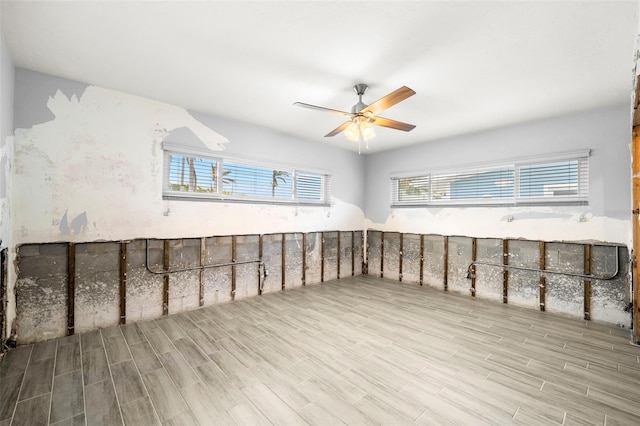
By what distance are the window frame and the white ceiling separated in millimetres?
746

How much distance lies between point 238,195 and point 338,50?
9.03 ft

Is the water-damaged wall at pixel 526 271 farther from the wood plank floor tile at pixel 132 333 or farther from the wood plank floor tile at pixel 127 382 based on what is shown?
the wood plank floor tile at pixel 127 382

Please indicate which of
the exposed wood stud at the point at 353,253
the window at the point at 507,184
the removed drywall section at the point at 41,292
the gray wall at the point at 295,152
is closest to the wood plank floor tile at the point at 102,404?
the removed drywall section at the point at 41,292

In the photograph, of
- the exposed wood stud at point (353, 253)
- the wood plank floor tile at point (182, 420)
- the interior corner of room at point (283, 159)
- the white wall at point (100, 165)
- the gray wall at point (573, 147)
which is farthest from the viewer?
the exposed wood stud at point (353, 253)

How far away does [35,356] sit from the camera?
2.54m

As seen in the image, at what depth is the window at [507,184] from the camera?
3809 millimetres

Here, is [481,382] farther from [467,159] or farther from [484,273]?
[467,159]

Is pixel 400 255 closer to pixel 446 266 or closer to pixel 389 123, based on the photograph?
Answer: pixel 446 266

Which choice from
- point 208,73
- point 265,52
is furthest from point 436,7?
point 208,73

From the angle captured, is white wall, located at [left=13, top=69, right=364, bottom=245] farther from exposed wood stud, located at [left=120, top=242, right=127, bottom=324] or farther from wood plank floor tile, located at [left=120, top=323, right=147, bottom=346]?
wood plank floor tile, located at [left=120, top=323, right=147, bottom=346]

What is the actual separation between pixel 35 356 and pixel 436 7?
454 cm

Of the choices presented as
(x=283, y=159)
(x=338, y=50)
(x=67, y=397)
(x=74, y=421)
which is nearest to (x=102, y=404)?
(x=74, y=421)

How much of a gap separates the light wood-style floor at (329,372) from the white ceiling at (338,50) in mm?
2808

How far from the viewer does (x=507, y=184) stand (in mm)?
4402
